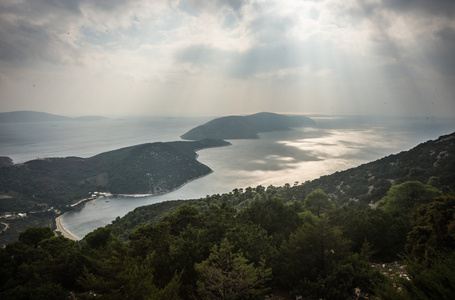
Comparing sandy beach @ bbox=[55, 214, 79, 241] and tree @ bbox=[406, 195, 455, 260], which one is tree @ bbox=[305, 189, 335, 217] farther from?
sandy beach @ bbox=[55, 214, 79, 241]

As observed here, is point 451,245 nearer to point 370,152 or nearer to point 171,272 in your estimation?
point 171,272

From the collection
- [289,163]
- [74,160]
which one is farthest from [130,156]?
[289,163]

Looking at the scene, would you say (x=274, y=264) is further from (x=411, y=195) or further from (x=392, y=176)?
(x=392, y=176)

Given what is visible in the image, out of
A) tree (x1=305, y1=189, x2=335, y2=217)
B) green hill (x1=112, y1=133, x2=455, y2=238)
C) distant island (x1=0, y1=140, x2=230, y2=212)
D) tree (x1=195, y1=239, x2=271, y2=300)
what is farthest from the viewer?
distant island (x1=0, y1=140, x2=230, y2=212)

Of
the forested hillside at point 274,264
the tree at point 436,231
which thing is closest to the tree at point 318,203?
the forested hillside at point 274,264

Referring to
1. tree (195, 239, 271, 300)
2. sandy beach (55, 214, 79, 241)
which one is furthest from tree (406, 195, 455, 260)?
sandy beach (55, 214, 79, 241)

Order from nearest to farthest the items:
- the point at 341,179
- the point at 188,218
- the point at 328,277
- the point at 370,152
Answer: the point at 328,277 → the point at 188,218 → the point at 341,179 → the point at 370,152

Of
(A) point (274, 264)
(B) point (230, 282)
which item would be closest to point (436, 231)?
(A) point (274, 264)
